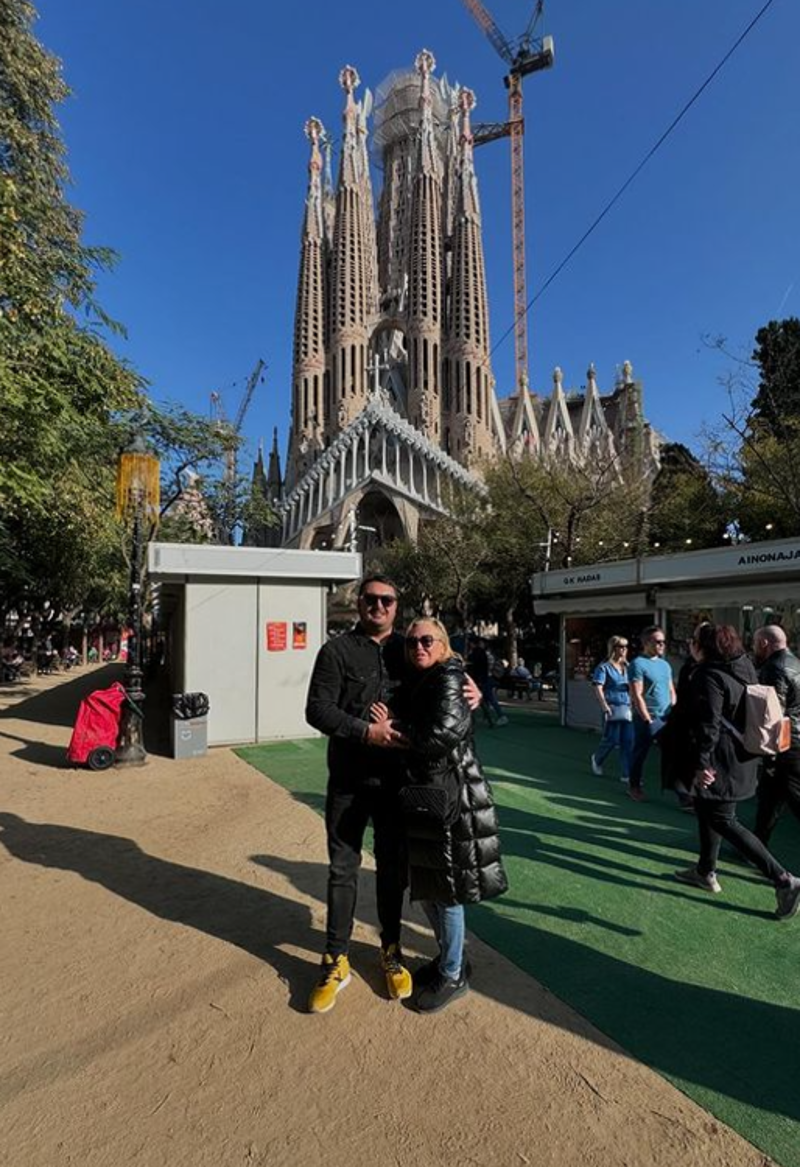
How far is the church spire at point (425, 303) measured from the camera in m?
61.3

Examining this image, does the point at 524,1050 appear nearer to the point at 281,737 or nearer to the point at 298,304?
A: the point at 281,737

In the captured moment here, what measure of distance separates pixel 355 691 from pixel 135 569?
696cm

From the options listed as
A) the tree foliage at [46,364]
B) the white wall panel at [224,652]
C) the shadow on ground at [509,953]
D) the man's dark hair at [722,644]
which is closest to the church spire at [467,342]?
the tree foliage at [46,364]

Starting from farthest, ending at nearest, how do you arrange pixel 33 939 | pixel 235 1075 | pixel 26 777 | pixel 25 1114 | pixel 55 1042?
pixel 26 777, pixel 33 939, pixel 55 1042, pixel 235 1075, pixel 25 1114

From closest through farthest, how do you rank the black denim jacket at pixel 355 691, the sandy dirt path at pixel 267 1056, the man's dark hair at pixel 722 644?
the sandy dirt path at pixel 267 1056 < the black denim jacket at pixel 355 691 < the man's dark hair at pixel 722 644

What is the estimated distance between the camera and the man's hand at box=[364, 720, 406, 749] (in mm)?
2609

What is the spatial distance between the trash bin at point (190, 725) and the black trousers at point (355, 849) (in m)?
6.44

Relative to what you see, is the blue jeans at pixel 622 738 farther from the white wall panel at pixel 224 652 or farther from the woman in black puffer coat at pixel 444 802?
the white wall panel at pixel 224 652

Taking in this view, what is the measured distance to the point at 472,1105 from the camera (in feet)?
7.23

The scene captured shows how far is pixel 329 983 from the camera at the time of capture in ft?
9.14

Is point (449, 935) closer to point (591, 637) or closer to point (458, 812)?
point (458, 812)

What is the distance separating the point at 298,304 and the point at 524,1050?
70302 mm

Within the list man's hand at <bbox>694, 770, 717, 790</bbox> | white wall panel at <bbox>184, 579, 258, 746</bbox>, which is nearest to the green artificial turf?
man's hand at <bbox>694, 770, 717, 790</bbox>

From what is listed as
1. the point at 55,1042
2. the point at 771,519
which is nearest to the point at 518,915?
the point at 55,1042
